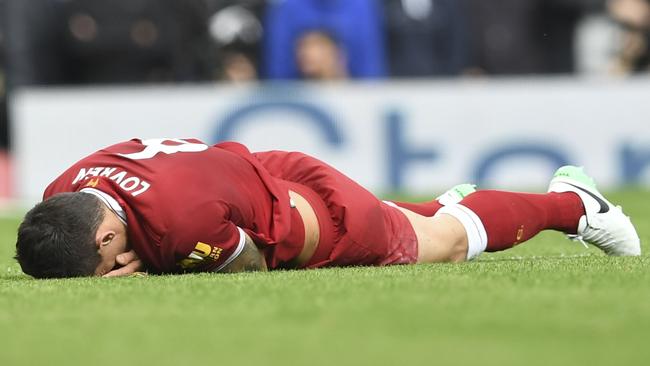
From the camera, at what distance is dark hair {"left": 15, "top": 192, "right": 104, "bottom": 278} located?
4586 mm

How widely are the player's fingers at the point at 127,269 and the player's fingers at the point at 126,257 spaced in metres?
0.01

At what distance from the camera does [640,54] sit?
38.1 feet

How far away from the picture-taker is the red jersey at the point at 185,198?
456cm

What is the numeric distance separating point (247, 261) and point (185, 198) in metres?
0.36

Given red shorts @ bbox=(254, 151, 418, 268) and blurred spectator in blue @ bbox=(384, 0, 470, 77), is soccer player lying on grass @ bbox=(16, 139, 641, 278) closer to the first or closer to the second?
red shorts @ bbox=(254, 151, 418, 268)

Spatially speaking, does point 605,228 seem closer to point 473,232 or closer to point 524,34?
point 473,232

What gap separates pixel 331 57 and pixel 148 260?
6.01 meters

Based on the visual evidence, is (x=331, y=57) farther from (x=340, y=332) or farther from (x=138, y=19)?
(x=340, y=332)

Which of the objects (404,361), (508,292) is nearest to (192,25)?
(508,292)

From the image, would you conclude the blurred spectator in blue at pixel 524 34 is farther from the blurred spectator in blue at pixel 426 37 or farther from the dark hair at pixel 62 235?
the dark hair at pixel 62 235

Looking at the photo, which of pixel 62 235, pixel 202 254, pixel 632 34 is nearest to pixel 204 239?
pixel 202 254

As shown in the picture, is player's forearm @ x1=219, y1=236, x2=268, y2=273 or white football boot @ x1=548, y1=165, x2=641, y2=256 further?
white football boot @ x1=548, y1=165, x2=641, y2=256

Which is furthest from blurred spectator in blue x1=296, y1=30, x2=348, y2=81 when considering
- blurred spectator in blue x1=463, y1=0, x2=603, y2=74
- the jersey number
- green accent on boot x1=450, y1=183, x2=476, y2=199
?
the jersey number

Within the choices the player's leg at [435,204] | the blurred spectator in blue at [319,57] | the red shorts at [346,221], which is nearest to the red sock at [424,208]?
→ the player's leg at [435,204]
